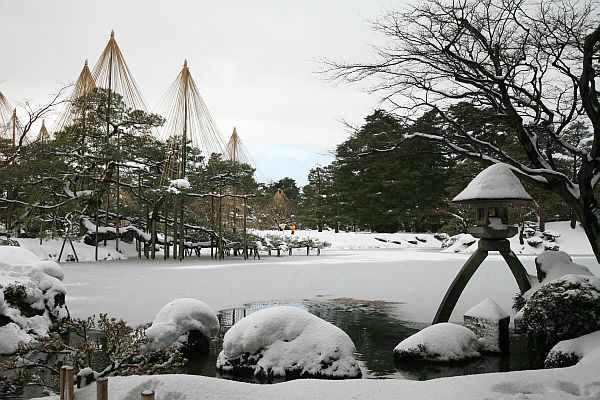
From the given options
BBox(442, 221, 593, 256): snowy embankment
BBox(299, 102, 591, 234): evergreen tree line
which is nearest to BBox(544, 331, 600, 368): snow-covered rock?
BBox(299, 102, 591, 234): evergreen tree line

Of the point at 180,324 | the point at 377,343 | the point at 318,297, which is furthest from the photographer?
the point at 318,297

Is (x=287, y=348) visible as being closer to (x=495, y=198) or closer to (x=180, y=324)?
(x=180, y=324)

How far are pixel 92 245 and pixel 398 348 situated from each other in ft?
61.6

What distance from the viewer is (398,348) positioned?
616cm

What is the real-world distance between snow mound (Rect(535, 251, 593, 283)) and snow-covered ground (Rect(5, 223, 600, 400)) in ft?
5.25

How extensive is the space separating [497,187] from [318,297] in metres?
4.87

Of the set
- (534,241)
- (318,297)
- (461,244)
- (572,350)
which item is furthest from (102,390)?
(534,241)

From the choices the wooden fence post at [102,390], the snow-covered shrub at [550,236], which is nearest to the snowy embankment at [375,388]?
the wooden fence post at [102,390]

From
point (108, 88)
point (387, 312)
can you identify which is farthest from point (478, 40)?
point (108, 88)

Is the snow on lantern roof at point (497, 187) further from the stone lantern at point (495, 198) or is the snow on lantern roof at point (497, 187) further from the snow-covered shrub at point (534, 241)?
the snow-covered shrub at point (534, 241)

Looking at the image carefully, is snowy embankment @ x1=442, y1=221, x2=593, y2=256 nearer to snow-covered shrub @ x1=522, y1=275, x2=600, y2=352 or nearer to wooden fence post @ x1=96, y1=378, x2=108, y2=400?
snow-covered shrub @ x1=522, y1=275, x2=600, y2=352

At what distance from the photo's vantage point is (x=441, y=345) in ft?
→ 20.0

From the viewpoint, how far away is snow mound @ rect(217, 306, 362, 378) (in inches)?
211

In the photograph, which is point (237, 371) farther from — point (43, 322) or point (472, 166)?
point (472, 166)
